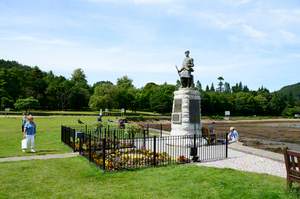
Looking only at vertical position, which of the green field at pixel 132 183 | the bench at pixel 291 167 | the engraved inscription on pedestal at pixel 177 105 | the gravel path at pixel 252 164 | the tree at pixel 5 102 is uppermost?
the tree at pixel 5 102

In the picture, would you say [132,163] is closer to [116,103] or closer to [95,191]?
[95,191]

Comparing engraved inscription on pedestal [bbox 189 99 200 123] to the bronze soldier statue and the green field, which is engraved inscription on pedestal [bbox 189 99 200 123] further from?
the green field

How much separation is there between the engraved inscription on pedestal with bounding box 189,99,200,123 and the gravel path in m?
4.53

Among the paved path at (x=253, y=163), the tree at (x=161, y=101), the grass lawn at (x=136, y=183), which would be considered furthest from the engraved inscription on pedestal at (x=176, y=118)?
the tree at (x=161, y=101)

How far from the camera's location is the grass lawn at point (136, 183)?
9.46m

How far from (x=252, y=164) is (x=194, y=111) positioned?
7.28 meters

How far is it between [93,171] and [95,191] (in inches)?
112

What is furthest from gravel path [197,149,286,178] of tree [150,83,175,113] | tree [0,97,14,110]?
tree [150,83,175,113]

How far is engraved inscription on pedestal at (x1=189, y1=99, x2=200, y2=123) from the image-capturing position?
2220 centimetres

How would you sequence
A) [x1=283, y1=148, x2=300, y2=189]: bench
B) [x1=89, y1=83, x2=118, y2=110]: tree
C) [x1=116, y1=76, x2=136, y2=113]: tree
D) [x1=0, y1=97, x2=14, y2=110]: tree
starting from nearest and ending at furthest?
[x1=283, y1=148, x2=300, y2=189]: bench < [x1=0, y1=97, x2=14, y2=110]: tree < [x1=89, y1=83, x2=118, y2=110]: tree < [x1=116, y1=76, x2=136, y2=113]: tree

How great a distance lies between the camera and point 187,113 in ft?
72.5

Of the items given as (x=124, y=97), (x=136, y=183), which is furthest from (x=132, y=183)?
(x=124, y=97)

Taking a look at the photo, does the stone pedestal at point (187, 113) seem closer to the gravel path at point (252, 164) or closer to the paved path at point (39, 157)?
the gravel path at point (252, 164)

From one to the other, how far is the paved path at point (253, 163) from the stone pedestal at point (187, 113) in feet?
11.5
